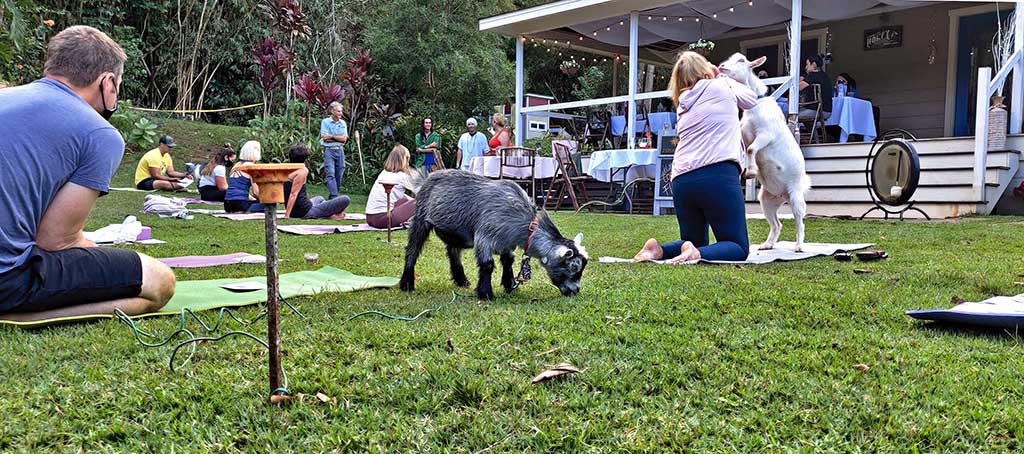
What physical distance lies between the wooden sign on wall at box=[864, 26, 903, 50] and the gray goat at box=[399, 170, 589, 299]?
1228 cm

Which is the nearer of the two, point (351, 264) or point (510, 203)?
point (510, 203)

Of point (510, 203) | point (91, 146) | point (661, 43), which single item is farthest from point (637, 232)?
point (661, 43)

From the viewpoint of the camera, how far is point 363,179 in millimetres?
17234

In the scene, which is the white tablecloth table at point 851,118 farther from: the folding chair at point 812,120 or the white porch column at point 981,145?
the white porch column at point 981,145

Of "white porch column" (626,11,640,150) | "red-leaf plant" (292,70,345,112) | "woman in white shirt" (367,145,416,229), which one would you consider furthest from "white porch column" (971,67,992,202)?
"red-leaf plant" (292,70,345,112)

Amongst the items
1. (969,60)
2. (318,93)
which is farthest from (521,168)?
(969,60)

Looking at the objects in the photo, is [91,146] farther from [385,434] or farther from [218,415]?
[385,434]

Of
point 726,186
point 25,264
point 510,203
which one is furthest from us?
point 726,186

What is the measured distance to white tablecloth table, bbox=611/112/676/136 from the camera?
12.8 metres

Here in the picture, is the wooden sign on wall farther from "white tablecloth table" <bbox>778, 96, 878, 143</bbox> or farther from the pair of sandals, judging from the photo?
the pair of sandals

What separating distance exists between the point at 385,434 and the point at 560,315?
61.7 inches

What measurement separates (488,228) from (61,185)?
80.6 inches

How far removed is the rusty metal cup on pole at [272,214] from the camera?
1.76 meters

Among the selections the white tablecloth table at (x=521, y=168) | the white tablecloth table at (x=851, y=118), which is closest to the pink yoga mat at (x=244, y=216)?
the white tablecloth table at (x=521, y=168)
